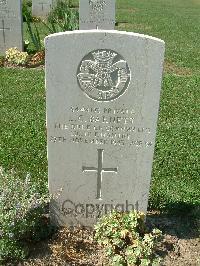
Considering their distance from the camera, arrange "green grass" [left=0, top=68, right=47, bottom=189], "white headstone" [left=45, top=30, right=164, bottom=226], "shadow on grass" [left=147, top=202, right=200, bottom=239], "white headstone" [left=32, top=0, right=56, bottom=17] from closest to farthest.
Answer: "white headstone" [left=45, top=30, right=164, bottom=226], "shadow on grass" [left=147, top=202, right=200, bottom=239], "green grass" [left=0, top=68, right=47, bottom=189], "white headstone" [left=32, top=0, right=56, bottom=17]

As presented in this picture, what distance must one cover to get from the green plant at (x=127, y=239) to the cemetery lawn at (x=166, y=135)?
35cm

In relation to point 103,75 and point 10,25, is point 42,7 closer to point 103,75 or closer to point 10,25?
point 10,25

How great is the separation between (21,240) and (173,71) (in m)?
7.20

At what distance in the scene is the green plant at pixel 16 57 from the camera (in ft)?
31.9

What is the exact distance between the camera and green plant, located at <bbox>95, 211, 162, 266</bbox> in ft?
10.8

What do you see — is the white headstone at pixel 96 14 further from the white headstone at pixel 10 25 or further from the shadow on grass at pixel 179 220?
the shadow on grass at pixel 179 220

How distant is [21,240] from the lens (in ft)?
11.8

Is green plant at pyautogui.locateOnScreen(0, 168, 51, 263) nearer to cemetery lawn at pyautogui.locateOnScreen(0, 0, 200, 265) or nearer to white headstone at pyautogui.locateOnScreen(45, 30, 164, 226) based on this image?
white headstone at pyautogui.locateOnScreen(45, 30, 164, 226)

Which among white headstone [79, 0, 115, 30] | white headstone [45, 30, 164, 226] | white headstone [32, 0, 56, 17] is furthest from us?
white headstone [32, 0, 56, 17]

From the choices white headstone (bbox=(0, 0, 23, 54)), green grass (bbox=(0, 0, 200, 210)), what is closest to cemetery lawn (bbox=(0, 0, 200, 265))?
green grass (bbox=(0, 0, 200, 210))

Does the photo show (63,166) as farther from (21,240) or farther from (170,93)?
(170,93)

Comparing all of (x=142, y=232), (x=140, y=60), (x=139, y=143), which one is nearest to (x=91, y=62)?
(x=140, y=60)

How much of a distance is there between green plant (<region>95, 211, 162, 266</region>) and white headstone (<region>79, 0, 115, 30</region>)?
28.9 ft

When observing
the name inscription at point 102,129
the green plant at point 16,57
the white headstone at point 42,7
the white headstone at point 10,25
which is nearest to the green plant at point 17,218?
the name inscription at point 102,129
